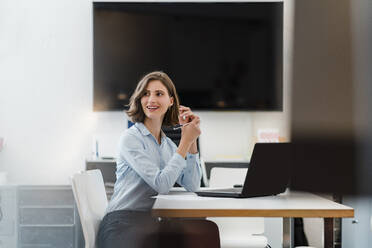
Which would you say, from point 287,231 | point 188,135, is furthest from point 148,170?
point 287,231

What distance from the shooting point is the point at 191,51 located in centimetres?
335

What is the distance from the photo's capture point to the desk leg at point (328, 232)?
4.10 ft

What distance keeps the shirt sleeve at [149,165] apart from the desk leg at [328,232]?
1.52ft

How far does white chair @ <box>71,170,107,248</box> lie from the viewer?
5.00 ft

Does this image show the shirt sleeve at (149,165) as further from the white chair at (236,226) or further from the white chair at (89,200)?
the white chair at (236,226)

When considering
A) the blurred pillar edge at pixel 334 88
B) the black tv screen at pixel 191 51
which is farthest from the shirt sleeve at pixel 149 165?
the black tv screen at pixel 191 51

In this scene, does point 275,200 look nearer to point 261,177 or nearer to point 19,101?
point 261,177

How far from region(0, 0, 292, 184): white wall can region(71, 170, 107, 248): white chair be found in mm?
1594

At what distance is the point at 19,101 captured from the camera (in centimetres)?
337

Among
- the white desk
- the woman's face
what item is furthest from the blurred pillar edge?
the woman's face

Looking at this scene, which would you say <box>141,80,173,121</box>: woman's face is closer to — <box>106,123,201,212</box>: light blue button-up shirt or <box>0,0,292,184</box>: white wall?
<box>106,123,201,212</box>: light blue button-up shirt

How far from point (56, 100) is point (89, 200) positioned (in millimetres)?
1919

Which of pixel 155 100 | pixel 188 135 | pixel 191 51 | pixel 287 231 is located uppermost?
pixel 191 51

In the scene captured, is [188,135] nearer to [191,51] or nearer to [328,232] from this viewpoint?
[328,232]
